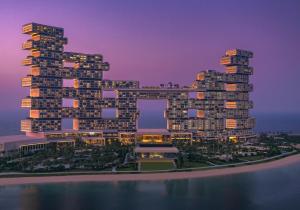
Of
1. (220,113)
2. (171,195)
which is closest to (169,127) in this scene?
(220,113)

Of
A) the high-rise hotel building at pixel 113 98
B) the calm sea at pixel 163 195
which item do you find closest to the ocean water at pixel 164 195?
the calm sea at pixel 163 195

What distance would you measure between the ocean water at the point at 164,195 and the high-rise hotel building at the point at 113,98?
246ft

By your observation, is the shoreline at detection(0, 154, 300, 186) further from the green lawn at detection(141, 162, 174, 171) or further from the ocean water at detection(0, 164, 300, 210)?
the green lawn at detection(141, 162, 174, 171)

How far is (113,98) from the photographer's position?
18488 cm

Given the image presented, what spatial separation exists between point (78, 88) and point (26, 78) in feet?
74.5

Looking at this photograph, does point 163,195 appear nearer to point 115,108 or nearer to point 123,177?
point 123,177

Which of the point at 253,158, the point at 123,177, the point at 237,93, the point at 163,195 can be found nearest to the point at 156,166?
the point at 123,177

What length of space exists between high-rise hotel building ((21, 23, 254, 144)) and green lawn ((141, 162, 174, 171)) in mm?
53255

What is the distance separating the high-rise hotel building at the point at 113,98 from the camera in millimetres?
169250

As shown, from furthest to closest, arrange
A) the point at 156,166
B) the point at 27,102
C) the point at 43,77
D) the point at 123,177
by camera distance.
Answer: the point at 27,102, the point at 43,77, the point at 156,166, the point at 123,177

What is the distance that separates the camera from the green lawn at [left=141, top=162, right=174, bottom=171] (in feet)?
380

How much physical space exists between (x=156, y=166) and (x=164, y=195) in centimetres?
3033

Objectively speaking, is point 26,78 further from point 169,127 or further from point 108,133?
point 169,127

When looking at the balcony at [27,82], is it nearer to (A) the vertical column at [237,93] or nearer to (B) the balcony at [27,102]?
(B) the balcony at [27,102]
